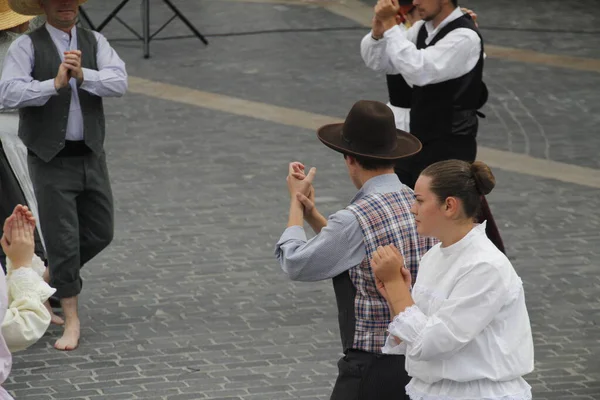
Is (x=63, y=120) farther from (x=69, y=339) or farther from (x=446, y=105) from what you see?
(x=446, y=105)

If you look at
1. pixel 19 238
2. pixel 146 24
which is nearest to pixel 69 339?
pixel 19 238

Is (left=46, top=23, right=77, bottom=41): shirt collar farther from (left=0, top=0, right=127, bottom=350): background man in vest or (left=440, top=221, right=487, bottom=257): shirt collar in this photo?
(left=440, top=221, right=487, bottom=257): shirt collar

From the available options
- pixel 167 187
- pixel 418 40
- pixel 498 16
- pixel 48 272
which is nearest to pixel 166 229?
pixel 167 187

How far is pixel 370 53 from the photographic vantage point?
7.52 meters

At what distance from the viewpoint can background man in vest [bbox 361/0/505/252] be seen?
24.0 ft

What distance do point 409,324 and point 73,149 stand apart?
3203 millimetres

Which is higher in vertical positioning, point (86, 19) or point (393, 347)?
point (393, 347)

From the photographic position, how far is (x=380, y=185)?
4918mm

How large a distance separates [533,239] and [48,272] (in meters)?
3.35

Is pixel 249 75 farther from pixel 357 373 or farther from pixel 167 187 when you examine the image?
pixel 357 373

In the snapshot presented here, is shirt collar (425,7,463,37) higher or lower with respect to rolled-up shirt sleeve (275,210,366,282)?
lower

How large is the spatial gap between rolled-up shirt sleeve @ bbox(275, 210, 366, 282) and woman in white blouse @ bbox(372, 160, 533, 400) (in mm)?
298

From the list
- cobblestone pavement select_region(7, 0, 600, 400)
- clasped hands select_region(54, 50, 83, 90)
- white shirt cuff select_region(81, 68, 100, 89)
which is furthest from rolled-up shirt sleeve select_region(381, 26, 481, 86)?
clasped hands select_region(54, 50, 83, 90)

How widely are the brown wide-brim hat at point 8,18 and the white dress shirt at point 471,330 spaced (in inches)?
149
